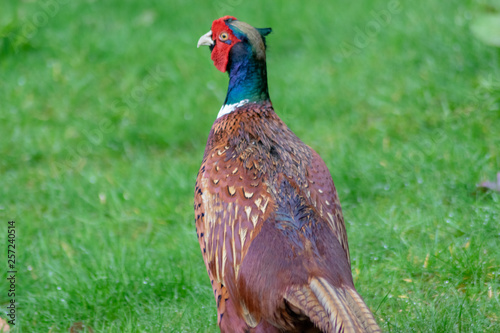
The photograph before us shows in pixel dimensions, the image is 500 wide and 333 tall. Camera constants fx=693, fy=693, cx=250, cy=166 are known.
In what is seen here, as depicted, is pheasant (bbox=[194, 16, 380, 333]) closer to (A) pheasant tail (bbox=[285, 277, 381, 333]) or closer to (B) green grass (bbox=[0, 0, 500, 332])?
(A) pheasant tail (bbox=[285, 277, 381, 333])

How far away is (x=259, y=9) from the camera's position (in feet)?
23.4

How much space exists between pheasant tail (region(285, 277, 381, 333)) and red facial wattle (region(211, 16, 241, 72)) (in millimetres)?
1326

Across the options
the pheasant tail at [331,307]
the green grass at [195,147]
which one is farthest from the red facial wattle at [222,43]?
the pheasant tail at [331,307]

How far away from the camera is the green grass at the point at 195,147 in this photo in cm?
360

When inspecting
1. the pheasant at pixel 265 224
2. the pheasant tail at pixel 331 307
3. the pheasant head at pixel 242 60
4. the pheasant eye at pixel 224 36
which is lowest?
the pheasant tail at pixel 331 307

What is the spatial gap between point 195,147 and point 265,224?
292 centimetres

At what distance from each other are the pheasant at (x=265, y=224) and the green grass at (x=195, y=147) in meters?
0.67

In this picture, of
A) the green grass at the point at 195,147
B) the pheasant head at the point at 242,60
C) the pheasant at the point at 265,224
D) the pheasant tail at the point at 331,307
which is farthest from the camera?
the green grass at the point at 195,147

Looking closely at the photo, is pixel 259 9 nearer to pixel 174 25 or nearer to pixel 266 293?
pixel 174 25

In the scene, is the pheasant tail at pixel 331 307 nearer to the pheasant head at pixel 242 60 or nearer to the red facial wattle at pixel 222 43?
the pheasant head at pixel 242 60

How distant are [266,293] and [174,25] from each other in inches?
Result: 199

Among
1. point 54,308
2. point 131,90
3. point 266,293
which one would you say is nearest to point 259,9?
point 131,90

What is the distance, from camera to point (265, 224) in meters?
2.73

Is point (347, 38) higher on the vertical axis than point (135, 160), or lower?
higher
